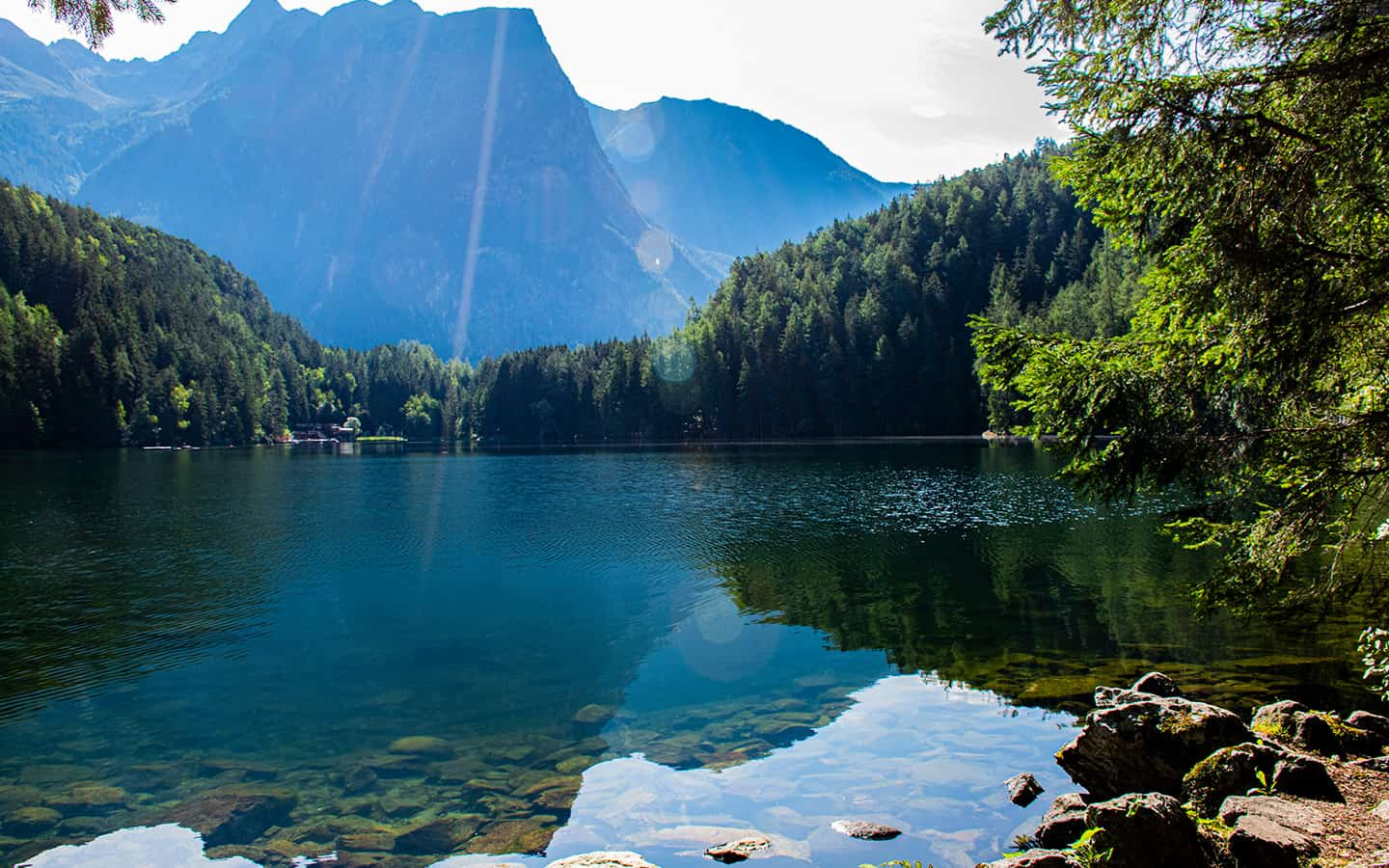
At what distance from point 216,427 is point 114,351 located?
2679 cm

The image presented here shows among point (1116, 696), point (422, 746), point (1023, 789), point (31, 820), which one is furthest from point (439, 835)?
point (1116, 696)

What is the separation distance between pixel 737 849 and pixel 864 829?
1862 mm

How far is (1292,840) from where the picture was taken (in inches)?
326

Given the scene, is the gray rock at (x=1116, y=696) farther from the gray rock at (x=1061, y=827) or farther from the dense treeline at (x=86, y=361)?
the dense treeline at (x=86, y=361)

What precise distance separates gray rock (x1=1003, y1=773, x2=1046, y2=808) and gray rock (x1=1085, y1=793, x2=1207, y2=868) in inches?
150

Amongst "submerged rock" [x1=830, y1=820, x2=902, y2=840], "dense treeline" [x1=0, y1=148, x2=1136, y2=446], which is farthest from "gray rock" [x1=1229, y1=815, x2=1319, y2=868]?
"dense treeline" [x1=0, y1=148, x2=1136, y2=446]

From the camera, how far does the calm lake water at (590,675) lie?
1271cm

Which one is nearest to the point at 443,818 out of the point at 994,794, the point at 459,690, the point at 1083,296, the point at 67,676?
the point at 459,690

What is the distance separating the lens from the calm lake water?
41.7 feet

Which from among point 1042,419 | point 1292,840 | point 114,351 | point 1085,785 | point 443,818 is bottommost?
point 443,818

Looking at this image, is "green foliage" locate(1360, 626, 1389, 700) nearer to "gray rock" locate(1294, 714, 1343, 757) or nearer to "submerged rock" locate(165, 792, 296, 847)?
"gray rock" locate(1294, 714, 1343, 757)

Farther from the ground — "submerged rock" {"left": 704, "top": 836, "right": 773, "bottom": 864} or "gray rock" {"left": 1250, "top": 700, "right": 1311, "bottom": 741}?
"gray rock" {"left": 1250, "top": 700, "right": 1311, "bottom": 741}

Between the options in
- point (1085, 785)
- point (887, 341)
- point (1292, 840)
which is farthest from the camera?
point (887, 341)

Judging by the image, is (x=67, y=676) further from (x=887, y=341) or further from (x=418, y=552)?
(x=887, y=341)
